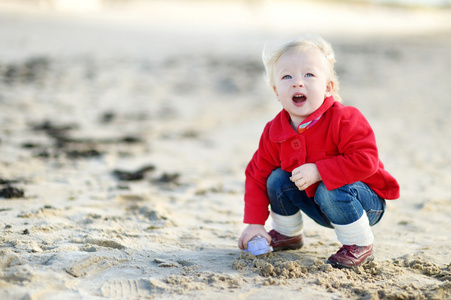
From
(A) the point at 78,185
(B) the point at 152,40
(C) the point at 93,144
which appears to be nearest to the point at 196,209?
(A) the point at 78,185

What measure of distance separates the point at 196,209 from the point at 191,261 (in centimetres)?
109

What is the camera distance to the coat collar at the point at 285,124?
92.8 inches

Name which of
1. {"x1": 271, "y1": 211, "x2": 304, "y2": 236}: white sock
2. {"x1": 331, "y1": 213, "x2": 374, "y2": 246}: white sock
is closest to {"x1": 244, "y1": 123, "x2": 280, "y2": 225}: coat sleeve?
{"x1": 271, "y1": 211, "x2": 304, "y2": 236}: white sock

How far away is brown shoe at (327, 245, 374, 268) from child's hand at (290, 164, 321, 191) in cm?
38

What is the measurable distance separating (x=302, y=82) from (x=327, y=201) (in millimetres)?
575

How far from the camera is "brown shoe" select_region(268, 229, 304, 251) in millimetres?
2682

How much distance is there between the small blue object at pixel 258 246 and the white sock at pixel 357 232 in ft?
1.19

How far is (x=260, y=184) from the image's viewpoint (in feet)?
8.52

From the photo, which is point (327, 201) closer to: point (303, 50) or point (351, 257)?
point (351, 257)

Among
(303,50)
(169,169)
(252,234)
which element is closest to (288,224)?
(252,234)

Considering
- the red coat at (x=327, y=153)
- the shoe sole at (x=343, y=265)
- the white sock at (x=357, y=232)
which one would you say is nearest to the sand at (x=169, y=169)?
the shoe sole at (x=343, y=265)

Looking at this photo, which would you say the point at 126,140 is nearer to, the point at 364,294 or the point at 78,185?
the point at 78,185

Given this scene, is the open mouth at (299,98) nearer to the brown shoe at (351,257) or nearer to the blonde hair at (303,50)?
the blonde hair at (303,50)

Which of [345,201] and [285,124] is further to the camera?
[285,124]
